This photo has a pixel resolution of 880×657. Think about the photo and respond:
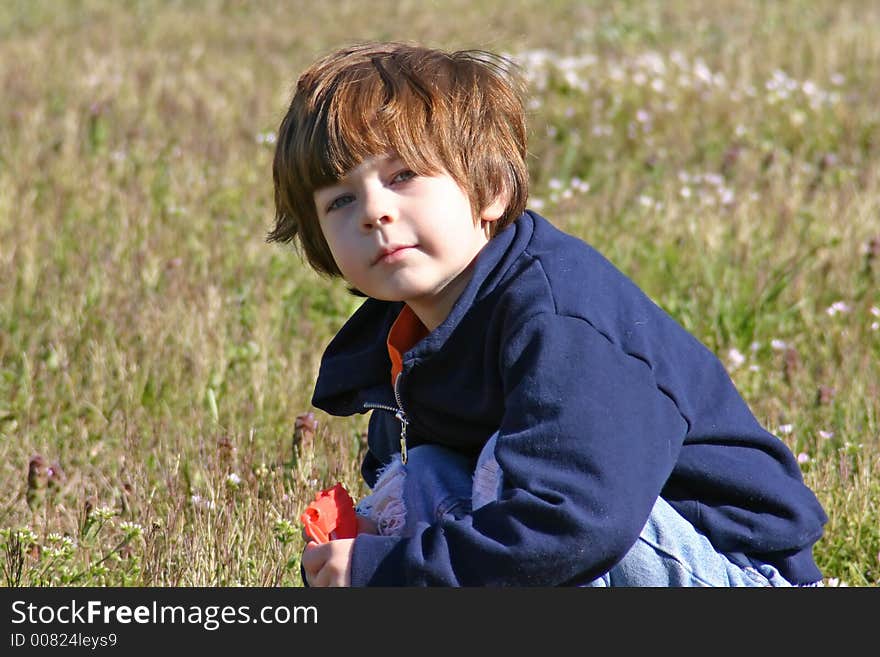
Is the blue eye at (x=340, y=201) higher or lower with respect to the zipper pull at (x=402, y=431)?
higher

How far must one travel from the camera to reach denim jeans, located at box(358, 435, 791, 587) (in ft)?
8.23

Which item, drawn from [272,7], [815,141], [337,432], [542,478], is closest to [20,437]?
[337,432]

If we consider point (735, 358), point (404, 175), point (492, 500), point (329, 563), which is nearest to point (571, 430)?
point (492, 500)

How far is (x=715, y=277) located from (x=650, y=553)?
2.51 m

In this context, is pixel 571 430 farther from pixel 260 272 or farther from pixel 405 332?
pixel 260 272

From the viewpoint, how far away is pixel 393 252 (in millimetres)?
2602

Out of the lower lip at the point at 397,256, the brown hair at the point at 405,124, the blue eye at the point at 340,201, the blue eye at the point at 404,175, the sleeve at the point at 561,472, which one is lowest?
the sleeve at the point at 561,472

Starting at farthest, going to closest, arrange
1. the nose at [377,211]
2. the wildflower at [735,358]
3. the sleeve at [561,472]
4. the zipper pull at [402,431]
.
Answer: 1. the wildflower at [735,358]
2. the zipper pull at [402,431]
3. the nose at [377,211]
4. the sleeve at [561,472]

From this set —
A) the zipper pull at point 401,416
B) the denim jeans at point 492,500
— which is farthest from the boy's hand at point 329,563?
the zipper pull at point 401,416

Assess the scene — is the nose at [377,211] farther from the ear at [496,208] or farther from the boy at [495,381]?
the ear at [496,208]

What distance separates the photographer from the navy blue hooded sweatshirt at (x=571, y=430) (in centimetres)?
229

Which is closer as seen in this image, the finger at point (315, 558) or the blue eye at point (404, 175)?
the finger at point (315, 558)

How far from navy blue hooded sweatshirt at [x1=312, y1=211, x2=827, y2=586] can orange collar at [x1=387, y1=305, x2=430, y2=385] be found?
89mm

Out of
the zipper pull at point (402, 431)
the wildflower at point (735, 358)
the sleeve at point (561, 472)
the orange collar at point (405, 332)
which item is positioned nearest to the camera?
the sleeve at point (561, 472)
